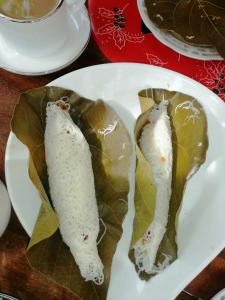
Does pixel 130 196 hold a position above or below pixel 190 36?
below

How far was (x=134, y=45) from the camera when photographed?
1190 millimetres

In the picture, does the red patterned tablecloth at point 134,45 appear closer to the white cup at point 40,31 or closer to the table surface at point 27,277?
the white cup at point 40,31

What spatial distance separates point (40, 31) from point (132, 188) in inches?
15.1

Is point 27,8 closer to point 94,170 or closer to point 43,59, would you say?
point 43,59

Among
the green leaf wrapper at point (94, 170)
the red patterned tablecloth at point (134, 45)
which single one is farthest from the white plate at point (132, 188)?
the red patterned tablecloth at point (134, 45)

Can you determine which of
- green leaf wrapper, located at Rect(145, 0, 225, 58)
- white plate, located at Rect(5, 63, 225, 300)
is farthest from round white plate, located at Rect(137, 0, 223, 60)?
white plate, located at Rect(5, 63, 225, 300)

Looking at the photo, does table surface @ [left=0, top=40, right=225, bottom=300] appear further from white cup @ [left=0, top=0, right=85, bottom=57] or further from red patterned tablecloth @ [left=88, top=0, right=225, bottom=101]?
red patterned tablecloth @ [left=88, top=0, right=225, bottom=101]

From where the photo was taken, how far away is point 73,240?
0.96 m

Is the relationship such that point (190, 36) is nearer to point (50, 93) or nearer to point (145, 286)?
point (50, 93)

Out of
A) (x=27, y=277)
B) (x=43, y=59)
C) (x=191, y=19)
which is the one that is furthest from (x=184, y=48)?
(x=27, y=277)

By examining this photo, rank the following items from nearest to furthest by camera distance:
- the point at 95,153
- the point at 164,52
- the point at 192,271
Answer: the point at 192,271
the point at 95,153
the point at 164,52

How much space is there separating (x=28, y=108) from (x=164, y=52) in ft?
1.25

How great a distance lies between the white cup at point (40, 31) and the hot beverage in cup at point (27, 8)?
2 centimetres

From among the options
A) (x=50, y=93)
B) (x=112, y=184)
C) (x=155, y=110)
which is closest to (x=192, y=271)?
(x=112, y=184)
